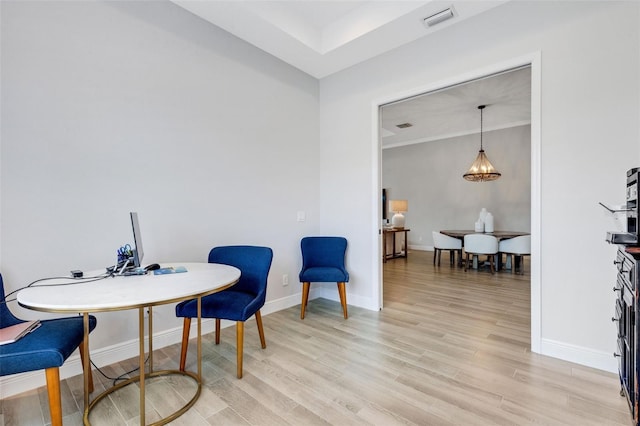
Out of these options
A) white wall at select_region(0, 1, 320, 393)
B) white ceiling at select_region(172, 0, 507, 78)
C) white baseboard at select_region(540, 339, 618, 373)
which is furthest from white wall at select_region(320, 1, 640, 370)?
white wall at select_region(0, 1, 320, 393)

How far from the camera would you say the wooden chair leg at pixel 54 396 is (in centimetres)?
137

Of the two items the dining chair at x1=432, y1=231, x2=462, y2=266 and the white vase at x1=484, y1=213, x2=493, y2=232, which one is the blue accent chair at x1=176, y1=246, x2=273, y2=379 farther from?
the white vase at x1=484, y1=213, x2=493, y2=232

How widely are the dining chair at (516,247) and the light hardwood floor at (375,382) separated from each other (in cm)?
239

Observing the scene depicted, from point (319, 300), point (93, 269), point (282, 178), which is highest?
point (282, 178)

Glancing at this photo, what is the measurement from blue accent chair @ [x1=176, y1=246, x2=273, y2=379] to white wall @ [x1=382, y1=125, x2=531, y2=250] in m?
6.53

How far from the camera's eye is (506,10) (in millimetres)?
2463

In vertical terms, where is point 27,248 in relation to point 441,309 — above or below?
above

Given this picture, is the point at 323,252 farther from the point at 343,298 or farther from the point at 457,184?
the point at 457,184

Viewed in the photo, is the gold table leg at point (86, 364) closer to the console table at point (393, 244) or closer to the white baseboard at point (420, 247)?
the console table at point (393, 244)

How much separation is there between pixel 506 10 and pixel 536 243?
1.92 metres

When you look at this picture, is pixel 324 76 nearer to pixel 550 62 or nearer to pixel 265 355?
pixel 550 62

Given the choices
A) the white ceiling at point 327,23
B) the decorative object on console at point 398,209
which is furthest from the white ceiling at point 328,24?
the decorative object on console at point 398,209

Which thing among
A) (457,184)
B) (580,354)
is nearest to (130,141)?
(580,354)

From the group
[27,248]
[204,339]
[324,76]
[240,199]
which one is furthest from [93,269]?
[324,76]
